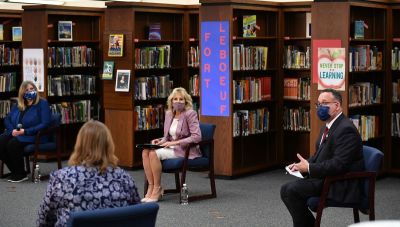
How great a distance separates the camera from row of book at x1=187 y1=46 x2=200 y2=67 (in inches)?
439

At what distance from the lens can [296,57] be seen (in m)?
10.6

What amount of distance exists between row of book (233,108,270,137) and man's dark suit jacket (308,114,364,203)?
145 inches

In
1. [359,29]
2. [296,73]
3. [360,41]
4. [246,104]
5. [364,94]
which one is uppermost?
[359,29]

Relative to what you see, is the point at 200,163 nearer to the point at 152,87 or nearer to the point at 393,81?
the point at 152,87

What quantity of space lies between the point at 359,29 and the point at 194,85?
8.13ft

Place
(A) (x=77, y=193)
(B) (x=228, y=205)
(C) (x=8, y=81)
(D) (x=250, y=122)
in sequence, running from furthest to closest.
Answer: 1. (C) (x=8, y=81)
2. (D) (x=250, y=122)
3. (B) (x=228, y=205)
4. (A) (x=77, y=193)

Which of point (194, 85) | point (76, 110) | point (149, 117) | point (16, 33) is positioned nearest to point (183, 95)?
point (149, 117)

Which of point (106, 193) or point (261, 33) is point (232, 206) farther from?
point (106, 193)

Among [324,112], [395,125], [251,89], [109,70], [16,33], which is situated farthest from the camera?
[16,33]

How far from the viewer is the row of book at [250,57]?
10016 millimetres

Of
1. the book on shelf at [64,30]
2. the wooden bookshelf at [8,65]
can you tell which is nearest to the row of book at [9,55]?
Result: the wooden bookshelf at [8,65]

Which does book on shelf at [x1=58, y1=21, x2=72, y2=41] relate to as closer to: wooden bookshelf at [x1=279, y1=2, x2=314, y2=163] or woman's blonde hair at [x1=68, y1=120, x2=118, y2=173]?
wooden bookshelf at [x1=279, y1=2, x2=314, y2=163]

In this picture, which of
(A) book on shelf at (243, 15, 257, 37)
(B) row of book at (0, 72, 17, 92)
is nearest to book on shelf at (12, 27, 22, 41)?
(B) row of book at (0, 72, 17, 92)

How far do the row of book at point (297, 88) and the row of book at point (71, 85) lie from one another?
9.79 ft
